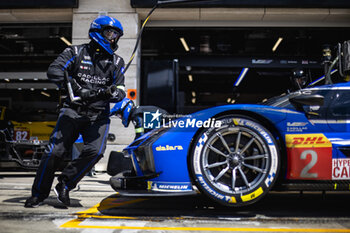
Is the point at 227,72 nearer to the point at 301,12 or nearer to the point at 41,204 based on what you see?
the point at 301,12

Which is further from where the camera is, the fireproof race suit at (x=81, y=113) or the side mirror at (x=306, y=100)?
the fireproof race suit at (x=81, y=113)

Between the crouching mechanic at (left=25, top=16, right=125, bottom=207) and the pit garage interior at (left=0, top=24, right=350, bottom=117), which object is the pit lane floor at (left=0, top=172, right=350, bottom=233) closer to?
the crouching mechanic at (left=25, top=16, right=125, bottom=207)

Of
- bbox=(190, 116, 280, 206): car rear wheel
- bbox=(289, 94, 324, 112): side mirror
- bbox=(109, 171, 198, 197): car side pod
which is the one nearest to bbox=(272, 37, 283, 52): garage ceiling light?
bbox=(289, 94, 324, 112): side mirror

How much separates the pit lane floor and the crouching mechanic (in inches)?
11.1

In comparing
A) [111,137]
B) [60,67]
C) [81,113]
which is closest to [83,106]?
[81,113]

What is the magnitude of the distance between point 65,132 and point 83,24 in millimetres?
6179

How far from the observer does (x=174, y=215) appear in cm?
265

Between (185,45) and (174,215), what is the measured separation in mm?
7839

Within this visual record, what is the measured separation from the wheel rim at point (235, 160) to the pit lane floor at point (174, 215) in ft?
0.88

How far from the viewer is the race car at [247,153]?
2611mm

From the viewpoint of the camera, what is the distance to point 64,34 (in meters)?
9.67

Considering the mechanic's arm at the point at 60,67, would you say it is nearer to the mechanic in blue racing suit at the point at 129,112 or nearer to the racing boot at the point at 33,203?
the mechanic in blue racing suit at the point at 129,112

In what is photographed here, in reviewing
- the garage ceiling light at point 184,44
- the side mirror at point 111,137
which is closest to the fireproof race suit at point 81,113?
the side mirror at point 111,137

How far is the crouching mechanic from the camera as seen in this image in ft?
9.89
